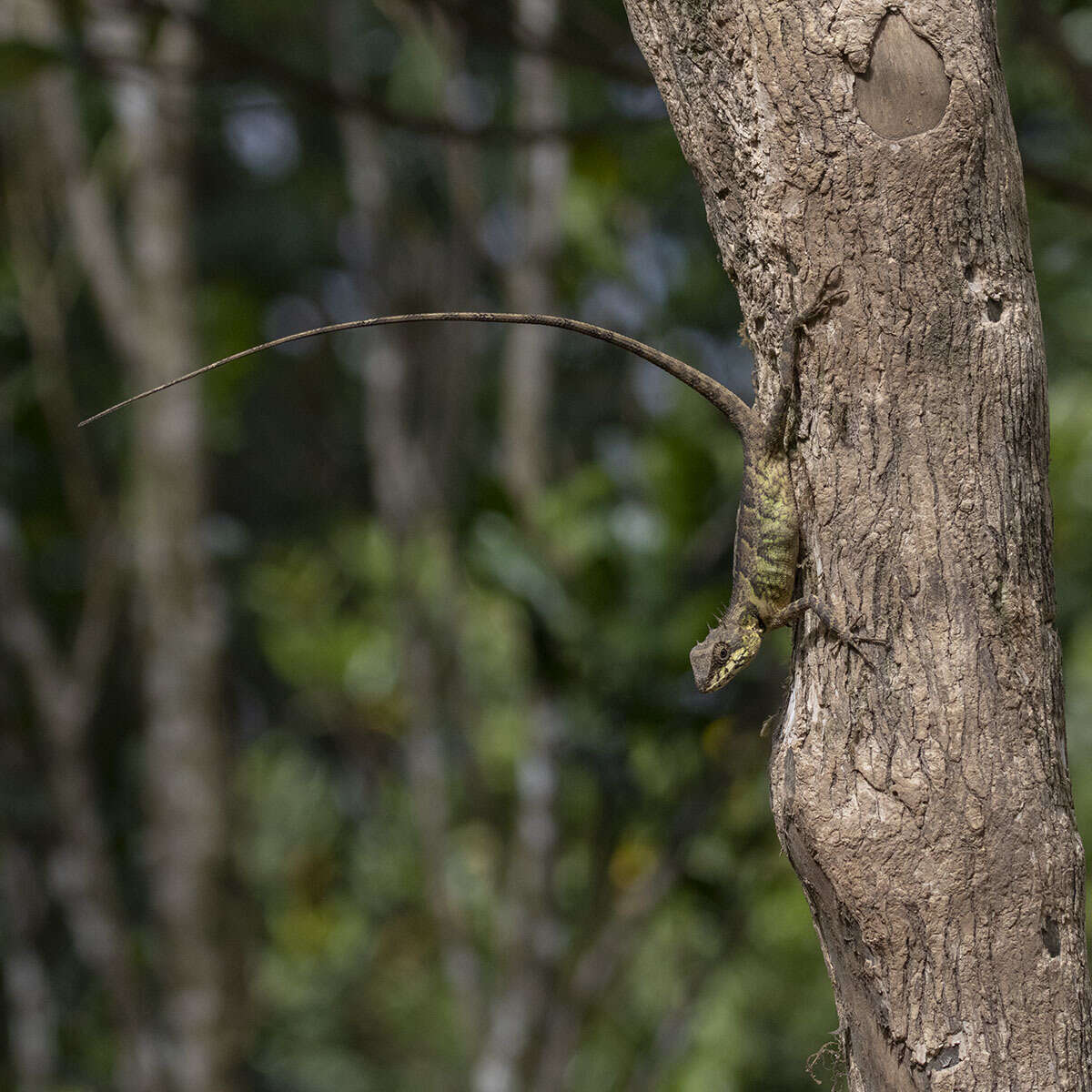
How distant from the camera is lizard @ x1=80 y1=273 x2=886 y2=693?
1623mm

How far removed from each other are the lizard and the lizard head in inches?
0.9

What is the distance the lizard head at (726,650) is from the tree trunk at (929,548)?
843 mm

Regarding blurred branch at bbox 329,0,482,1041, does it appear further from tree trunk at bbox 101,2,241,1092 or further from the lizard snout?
the lizard snout

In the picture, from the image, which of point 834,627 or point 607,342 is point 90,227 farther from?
point 834,627

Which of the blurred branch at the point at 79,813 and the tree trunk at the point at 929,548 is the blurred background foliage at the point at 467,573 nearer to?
the blurred branch at the point at 79,813

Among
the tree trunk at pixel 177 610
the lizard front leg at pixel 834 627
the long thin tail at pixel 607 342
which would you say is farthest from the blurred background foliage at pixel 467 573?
the lizard front leg at pixel 834 627

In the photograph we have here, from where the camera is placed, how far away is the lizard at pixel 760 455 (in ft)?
5.32

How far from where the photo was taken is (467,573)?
18.0ft

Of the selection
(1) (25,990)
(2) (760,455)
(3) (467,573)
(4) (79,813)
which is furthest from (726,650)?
(1) (25,990)

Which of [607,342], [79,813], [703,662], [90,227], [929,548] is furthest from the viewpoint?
[90,227]

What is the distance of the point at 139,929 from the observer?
832 centimetres

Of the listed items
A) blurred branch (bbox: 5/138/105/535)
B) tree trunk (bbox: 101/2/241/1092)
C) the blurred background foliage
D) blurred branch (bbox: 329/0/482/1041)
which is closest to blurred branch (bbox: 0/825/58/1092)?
the blurred background foliage

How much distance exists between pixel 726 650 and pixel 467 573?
300cm

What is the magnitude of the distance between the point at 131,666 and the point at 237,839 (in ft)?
10.9
